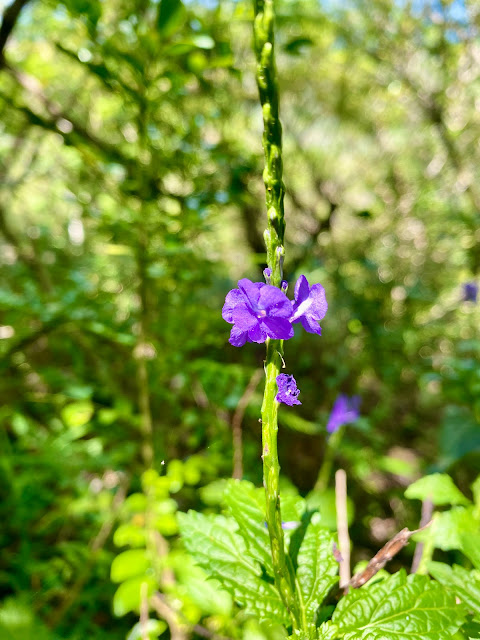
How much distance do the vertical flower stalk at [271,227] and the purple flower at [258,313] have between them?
0.02 m

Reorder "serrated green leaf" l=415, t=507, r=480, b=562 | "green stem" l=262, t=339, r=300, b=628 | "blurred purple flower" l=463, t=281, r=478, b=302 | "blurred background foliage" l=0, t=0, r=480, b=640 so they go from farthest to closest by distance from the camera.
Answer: "blurred purple flower" l=463, t=281, r=478, b=302 < "blurred background foliage" l=0, t=0, r=480, b=640 < "serrated green leaf" l=415, t=507, r=480, b=562 < "green stem" l=262, t=339, r=300, b=628

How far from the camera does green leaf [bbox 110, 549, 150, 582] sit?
3.63 feet

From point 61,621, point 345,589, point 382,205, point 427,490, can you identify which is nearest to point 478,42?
point 382,205

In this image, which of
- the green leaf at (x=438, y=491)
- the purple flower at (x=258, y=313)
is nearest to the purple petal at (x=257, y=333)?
the purple flower at (x=258, y=313)

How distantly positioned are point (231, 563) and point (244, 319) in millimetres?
355

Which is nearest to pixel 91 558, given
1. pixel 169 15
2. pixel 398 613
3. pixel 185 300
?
pixel 185 300

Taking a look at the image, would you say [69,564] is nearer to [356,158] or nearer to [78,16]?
[78,16]

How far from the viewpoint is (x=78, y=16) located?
1.11 meters

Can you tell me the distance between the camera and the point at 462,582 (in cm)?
60

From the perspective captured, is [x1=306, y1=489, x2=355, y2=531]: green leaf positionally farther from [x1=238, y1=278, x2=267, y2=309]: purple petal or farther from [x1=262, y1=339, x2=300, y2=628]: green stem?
[x1=238, y1=278, x2=267, y2=309]: purple petal

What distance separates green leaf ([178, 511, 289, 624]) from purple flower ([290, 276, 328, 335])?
306 millimetres

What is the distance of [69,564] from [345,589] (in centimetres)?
168

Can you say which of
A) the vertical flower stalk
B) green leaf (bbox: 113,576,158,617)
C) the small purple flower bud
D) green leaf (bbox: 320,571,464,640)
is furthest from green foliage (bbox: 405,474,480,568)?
green leaf (bbox: 113,576,158,617)

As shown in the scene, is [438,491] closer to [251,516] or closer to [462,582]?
[462,582]
